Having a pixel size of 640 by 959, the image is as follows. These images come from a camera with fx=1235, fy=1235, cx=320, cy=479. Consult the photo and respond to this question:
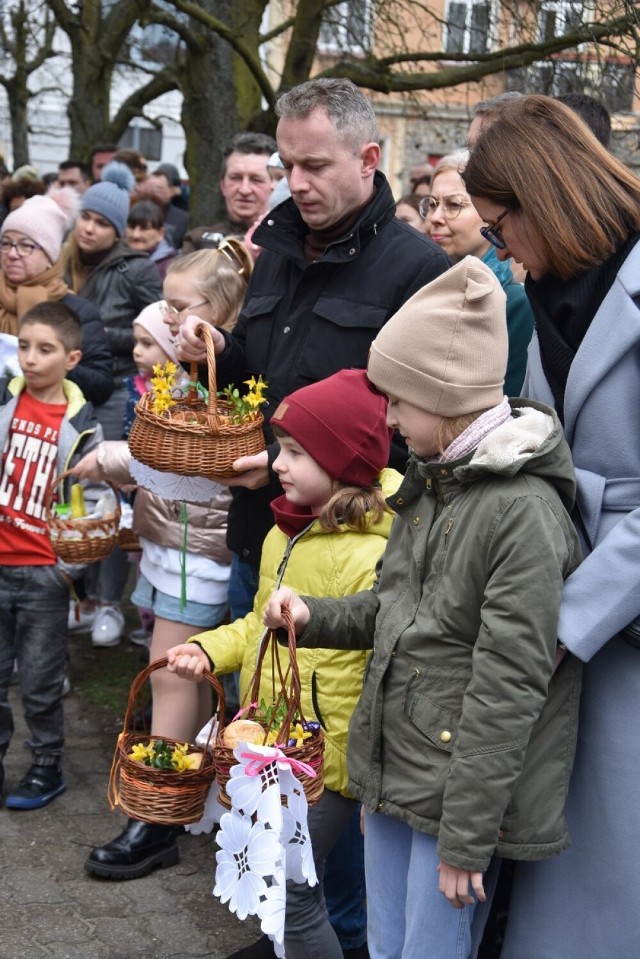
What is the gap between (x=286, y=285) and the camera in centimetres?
379

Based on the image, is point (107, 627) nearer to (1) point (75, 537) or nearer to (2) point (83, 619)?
(2) point (83, 619)

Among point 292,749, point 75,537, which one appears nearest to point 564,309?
point 292,749

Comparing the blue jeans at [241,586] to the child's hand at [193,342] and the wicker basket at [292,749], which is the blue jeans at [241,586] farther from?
the wicker basket at [292,749]

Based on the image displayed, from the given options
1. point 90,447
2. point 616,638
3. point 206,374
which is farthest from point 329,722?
point 90,447

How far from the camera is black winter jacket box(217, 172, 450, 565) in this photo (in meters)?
3.55

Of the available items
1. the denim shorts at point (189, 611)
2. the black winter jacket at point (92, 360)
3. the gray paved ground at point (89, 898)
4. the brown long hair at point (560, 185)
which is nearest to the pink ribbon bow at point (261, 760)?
the brown long hair at point (560, 185)

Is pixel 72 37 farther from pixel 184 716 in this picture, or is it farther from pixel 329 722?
pixel 329 722

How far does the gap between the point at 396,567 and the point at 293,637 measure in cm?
29

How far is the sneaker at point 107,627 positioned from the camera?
21.2 ft

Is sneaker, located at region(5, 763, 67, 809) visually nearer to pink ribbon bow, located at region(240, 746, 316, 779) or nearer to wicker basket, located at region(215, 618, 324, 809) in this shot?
wicker basket, located at region(215, 618, 324, 809)

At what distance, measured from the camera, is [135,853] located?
4090 mm

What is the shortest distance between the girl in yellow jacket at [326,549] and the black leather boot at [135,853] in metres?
1.07

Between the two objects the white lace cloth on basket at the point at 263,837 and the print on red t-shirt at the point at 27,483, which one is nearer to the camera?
the white lace cloth on basket at the point at 263,837

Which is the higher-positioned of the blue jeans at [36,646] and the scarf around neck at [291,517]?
the scarf around neck at [291,517]
